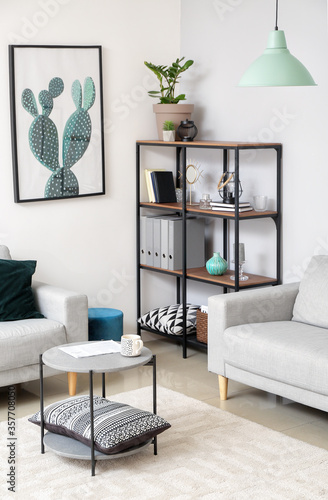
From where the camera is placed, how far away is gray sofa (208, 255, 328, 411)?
3.69 m

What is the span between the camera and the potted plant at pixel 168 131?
16.9 ft

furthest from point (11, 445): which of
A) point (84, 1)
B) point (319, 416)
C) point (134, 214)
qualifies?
point (84, 1)

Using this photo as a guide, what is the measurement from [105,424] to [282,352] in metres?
1.01

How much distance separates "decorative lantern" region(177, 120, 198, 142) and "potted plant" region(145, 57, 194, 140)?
0.08 m

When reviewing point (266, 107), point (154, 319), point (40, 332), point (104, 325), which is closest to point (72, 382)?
point (40, 332)

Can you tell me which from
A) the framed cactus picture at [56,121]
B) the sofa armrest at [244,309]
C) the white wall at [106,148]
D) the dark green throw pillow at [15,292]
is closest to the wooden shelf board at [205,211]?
the white wall at [106,148]

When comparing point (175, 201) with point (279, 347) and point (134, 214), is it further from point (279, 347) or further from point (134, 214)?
point (279, 347)

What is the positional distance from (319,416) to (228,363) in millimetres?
557

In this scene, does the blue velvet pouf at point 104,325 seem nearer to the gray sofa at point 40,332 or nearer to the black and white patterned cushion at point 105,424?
the gray sofa at point 40,332

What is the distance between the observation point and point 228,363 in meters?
4.14

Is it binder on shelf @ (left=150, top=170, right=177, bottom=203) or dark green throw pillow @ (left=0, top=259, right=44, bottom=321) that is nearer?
dark green throw pillow @ (left=0, top=259, right=44, bottom=321)

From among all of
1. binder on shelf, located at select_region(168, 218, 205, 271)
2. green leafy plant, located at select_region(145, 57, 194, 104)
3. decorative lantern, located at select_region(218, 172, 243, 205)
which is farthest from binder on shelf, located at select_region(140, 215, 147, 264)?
green leafy plant, located at select_region(145, 57, 194, 104)

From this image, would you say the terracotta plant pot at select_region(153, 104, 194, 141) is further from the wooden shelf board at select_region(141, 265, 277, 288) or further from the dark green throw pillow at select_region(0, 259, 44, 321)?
the dark green throw pillow at select_region(0, 259, 44, 321)

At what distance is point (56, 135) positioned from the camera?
4.87 m
